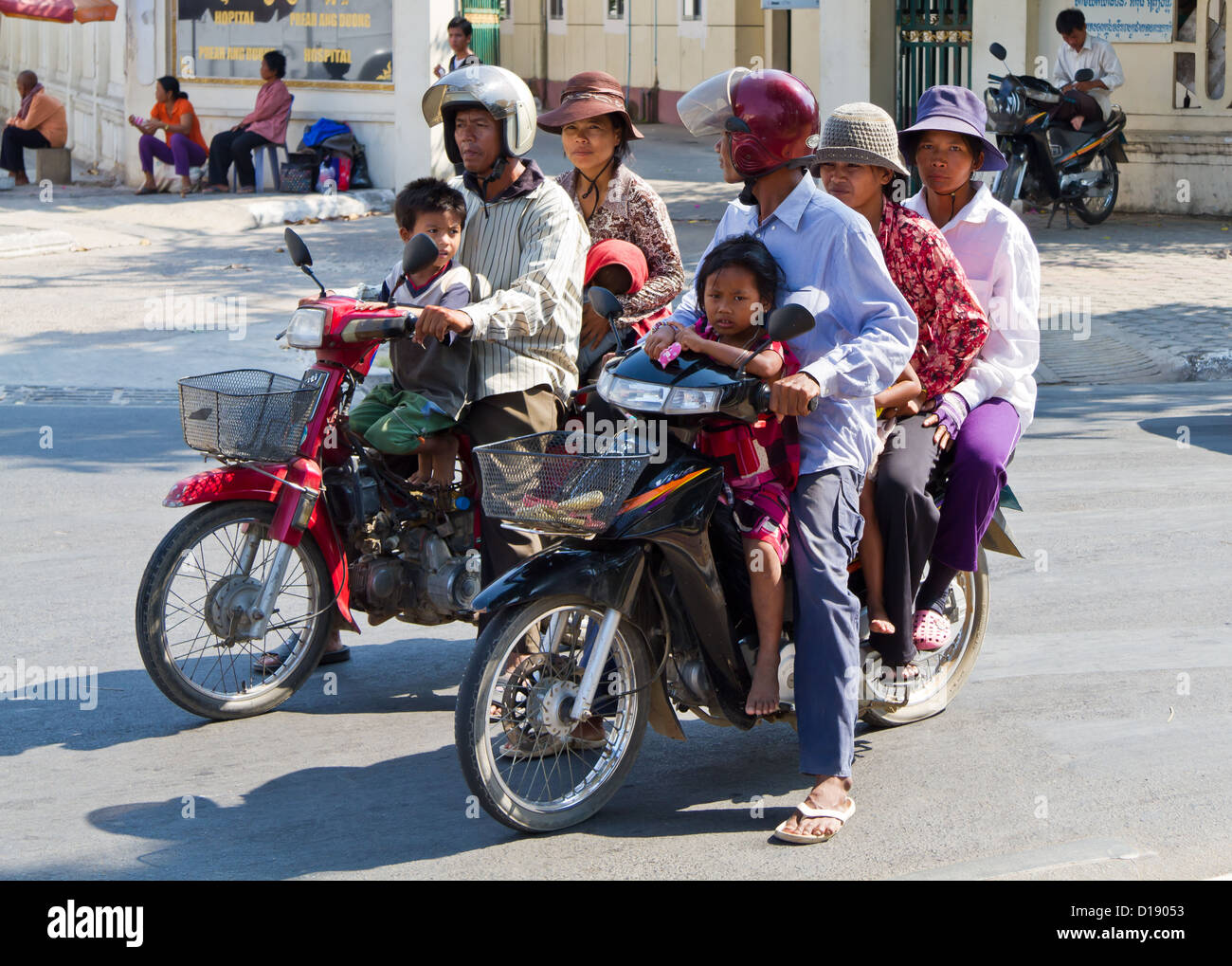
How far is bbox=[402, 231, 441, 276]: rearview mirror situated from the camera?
456 cm

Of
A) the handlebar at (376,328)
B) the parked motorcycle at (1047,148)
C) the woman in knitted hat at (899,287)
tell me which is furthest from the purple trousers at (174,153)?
the woman in knitted hat at (899,287)

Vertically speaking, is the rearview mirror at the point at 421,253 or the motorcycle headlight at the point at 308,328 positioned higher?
the rearview mirror at the point at 421,253

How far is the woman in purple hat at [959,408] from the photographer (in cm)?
455

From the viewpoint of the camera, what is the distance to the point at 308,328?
4.94 m

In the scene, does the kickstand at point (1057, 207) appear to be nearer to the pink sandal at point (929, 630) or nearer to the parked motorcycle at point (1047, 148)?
the parked motorcycle at point (1047, 148)

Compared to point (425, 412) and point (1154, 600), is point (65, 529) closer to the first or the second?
point (425, 412)

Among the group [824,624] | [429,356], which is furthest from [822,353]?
[429,356]

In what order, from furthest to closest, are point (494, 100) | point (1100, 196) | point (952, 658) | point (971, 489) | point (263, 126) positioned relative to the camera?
point (263, 126), point (1100, 196), point (952, 658), point (494, 100), point (971, 489)

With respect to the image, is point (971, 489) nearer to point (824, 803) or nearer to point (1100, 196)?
point (824, 803)

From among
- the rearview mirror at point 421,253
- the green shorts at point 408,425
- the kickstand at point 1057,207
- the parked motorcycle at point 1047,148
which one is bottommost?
the green shorts at point 408,425

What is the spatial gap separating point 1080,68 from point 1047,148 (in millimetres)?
1141

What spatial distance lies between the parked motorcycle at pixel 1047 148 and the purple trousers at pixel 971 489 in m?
11.7

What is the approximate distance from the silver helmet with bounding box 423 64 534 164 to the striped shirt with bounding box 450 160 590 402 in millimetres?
127
